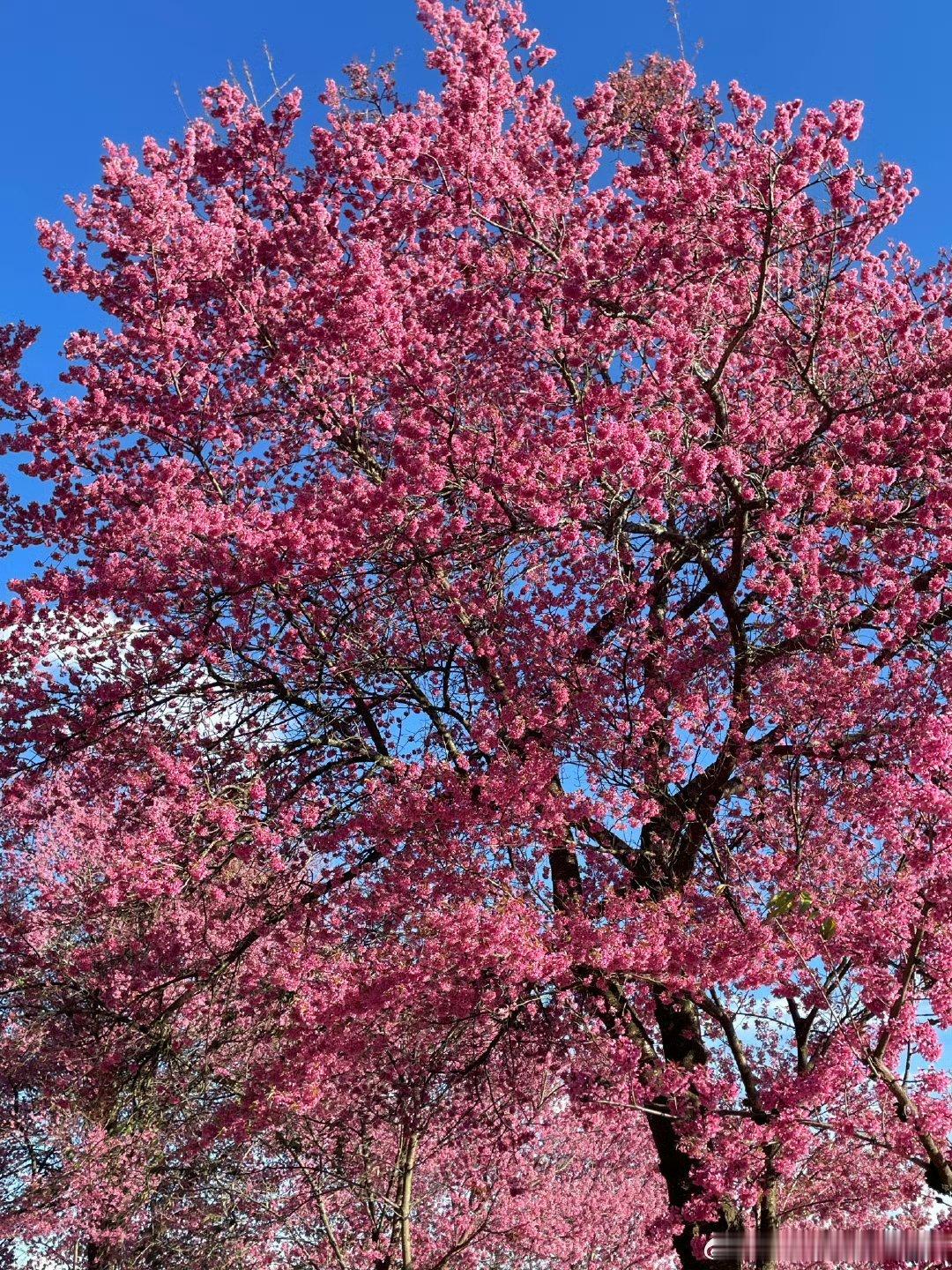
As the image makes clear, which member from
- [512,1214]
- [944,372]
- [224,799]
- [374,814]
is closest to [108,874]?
[224,799]

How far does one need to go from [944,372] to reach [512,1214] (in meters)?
11.9

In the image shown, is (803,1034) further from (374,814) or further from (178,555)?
(178,555)

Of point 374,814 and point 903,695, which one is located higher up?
point 903,695

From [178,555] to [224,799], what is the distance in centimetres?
206

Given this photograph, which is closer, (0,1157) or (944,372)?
(944,372)

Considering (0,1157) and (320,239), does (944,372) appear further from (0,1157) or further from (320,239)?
(0,1157)

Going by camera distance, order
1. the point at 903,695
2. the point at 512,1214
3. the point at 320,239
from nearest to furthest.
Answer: the point at 903,695 < the point at 320,239 < the point at 512,1214

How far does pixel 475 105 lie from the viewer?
7.38 m

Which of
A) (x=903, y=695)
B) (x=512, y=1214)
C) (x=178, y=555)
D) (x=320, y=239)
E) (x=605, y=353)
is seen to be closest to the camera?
(x=903, y=695)

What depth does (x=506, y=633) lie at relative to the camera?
9.16 m

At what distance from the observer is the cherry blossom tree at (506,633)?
6660 millimetres

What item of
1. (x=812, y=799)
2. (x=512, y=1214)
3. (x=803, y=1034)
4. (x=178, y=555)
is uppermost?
(x=178, y=555)

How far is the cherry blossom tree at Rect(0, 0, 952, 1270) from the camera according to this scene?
262 inches

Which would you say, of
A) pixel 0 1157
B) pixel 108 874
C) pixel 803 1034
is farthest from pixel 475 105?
pixel 0 1157
